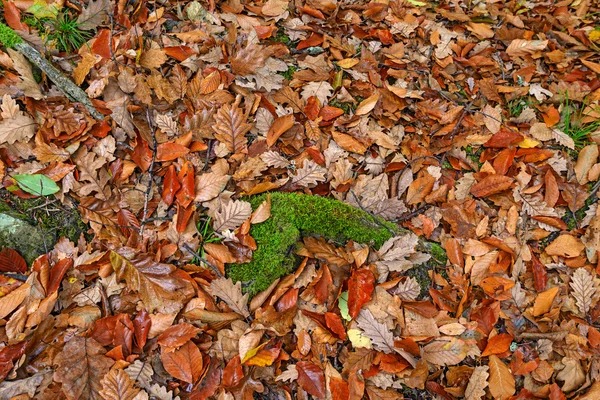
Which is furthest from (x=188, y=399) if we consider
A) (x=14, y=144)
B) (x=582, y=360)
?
(x=582, y=360)

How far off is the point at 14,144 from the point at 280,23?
2012 millimetres

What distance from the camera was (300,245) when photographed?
7.71 ft

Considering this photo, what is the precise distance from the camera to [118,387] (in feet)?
6.45

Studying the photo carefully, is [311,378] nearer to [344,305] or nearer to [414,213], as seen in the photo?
[344,305]

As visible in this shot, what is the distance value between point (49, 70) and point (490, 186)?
9.63ft

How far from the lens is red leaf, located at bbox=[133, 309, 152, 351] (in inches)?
82.4

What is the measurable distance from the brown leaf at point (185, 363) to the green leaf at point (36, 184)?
3.72 ft

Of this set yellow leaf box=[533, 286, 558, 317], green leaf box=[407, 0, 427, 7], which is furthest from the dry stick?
yellow leaf box=[533, 286, 558, 317]

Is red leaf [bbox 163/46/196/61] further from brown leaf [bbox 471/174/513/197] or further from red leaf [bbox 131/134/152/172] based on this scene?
brown leaf [bbox 471/174/513/197]

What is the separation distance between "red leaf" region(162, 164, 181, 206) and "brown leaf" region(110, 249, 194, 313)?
36 cm

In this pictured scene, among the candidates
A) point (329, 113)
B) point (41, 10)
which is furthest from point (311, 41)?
point (41, 10)

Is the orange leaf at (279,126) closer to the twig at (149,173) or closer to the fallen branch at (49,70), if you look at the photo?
the twig at (149,173)

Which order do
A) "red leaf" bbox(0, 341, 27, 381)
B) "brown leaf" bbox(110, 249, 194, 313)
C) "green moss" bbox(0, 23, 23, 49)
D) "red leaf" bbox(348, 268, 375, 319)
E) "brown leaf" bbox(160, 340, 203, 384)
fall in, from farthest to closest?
1. "green moss" bbox(0, 23, 23, 49)
2. "red leaf" bbox(348, 268, 375, 319)
3. "brown leaf" bbox(110, 249, 194, 313)
4. "brown leaf" bbox(160, 340, 203, 384)
5. "red leaf" bbox(0, 341, 27, 381)

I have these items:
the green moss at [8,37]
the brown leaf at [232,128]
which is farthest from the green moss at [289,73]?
the green moss at [8,37]
